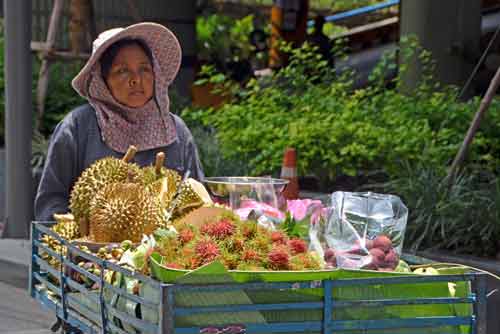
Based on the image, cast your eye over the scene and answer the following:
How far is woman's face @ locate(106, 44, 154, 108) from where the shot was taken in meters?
4.02

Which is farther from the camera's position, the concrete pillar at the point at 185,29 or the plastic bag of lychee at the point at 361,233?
the concrete pillar at the point at 185,29

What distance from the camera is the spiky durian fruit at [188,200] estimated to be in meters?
3.23

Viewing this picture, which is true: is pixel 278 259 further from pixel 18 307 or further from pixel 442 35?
pixel 442 35

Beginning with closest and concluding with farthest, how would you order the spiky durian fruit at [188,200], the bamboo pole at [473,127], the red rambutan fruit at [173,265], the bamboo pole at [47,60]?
the red rambutan fruit at [173,265] < the spiky durian fruit at [188,200] < the bamboo pole at [473,127] < the bamboo pole at [47,60]

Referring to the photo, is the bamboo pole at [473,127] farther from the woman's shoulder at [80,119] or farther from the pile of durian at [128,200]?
the pile of durian at [128,200]

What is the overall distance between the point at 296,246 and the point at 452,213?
425 cm

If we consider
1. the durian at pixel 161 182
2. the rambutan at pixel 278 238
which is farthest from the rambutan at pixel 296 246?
the durian at pixel 161 182

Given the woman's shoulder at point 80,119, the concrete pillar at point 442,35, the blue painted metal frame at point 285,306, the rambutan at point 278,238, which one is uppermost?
the concrete pillar at point 442,35

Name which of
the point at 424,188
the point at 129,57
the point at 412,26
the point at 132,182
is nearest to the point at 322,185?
the point at 424,188

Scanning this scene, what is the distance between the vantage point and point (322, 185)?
8.35 m

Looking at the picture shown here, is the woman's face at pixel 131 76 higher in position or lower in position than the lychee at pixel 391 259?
higher

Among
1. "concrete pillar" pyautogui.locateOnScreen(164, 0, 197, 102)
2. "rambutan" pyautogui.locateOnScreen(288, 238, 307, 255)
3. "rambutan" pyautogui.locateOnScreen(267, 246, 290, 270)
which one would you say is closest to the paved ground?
"rambutan" pyautogui.locateOnScreen(288, 238, 307, 255)

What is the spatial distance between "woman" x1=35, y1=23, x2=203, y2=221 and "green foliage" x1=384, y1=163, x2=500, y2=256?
2.82 m

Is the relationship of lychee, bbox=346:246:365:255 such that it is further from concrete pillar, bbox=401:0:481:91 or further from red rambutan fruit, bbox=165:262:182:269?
concrete pillar, bbox=401:0:481:91
